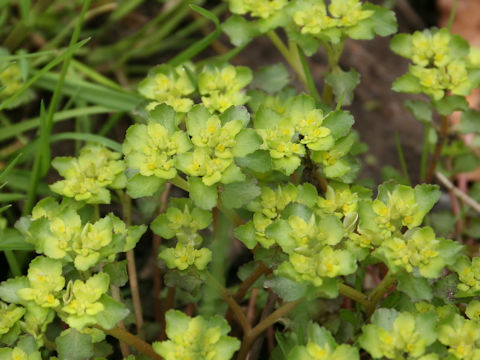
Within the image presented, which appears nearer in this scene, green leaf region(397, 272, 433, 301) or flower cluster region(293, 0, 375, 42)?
green leaf region(397, 272, 433, 301)

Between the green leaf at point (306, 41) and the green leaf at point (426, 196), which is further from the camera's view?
the green leaf at point (306, 41)

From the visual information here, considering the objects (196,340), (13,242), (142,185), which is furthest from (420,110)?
(13,242)

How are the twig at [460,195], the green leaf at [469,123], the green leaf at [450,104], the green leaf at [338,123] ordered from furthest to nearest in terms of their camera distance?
the twig at [460,195] < the green leaf at [469,123] < the green leaf at [450,104] < the green leaf at [338,123]

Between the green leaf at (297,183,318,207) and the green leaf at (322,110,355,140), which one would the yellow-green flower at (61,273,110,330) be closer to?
the green leaf at (297,183,318,207)

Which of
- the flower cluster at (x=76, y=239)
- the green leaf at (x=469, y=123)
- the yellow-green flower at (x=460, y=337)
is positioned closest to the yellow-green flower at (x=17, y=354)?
the flower cluster at (x=76, y=239)

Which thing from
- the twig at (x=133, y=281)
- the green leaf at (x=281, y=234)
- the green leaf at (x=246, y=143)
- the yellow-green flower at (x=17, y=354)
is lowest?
the twig at (x=133, y=281)

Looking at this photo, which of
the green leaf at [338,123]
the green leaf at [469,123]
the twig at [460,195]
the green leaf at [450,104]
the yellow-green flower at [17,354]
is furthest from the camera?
the twig at [460,195]

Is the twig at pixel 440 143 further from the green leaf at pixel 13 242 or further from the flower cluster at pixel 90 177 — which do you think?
the green leaf at pixel 13 242

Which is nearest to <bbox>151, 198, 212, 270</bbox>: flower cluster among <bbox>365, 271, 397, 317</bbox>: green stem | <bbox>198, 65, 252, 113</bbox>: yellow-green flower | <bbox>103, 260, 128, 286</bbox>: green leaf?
<bbox>103, 260, 128, 286</bbox>: green leaf
